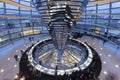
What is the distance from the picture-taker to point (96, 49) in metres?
16.0

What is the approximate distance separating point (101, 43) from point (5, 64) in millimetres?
11216

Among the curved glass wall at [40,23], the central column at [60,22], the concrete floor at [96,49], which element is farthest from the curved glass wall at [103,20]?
the central column at [60,22]

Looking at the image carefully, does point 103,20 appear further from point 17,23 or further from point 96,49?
point 17,23

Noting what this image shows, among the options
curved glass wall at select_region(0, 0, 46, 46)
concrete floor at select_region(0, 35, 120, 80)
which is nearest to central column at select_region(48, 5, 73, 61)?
concrete floor at select_region(0, 35, 120, 80)

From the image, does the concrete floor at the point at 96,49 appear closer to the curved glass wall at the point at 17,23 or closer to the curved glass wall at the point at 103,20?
the curved glass wall at the point at 17,23

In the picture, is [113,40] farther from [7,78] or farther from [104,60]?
[7,78]

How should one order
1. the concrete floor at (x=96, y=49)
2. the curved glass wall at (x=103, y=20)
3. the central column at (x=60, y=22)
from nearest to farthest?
1. the central column at (x=60, y=22)
2. the concrete floor at (x=96, y=49)
3. the curved glass wall at (x=103, y=20)

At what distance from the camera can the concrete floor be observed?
37.6ft

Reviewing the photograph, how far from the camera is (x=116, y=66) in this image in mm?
12211

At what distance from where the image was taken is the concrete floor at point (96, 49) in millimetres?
11461

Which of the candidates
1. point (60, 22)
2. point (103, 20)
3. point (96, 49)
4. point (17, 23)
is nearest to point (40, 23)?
point (17, 23)

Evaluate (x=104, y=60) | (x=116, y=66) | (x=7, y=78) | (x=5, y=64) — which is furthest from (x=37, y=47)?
(x=116, y=66)

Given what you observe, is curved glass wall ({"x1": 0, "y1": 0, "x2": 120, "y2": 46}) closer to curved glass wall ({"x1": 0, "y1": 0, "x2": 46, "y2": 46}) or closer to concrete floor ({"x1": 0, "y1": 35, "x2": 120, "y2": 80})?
curved glass wall ({"x1": 0, "y1": 0, "x2": 46, "y2": 46})

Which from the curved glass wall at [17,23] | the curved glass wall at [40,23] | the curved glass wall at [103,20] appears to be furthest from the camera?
the curved glass wall at [17,23]
